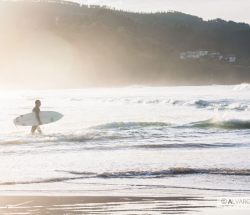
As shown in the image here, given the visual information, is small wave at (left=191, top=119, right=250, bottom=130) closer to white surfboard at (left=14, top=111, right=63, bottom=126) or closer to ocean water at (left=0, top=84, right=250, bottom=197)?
ocean water at (left=0, top=84, right=250, bottom=197)

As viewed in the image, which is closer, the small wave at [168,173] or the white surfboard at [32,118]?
the small wave at [168,173]

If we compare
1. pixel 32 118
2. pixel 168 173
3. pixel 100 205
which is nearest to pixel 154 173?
pixel 168 173

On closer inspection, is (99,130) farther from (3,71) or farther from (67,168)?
(3,71)

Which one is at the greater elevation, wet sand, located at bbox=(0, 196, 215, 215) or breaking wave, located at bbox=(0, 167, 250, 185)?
breaking wave, located at bbox=(0, 167, 250, 185)

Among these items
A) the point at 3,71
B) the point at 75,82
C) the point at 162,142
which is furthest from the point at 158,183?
the point at 3,71

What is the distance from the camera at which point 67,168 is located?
57.8ft

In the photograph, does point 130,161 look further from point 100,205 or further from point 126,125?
point 126,125

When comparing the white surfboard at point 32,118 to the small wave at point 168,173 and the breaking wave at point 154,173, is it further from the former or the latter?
the small wave at point 168,173

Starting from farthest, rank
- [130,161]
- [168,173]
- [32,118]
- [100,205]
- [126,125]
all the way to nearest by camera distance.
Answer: [126,125] → [32,118] → [130,161] → [168,173] → [100,205]

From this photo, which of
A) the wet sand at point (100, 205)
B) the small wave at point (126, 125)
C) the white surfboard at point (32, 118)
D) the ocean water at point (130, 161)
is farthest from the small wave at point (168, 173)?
the white surfboard at point (32, 118)

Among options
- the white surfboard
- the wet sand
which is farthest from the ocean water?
the white surfboard

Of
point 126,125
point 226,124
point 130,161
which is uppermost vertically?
point 126,125

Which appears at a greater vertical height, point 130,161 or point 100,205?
point 130,161

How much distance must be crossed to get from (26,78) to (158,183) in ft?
518
